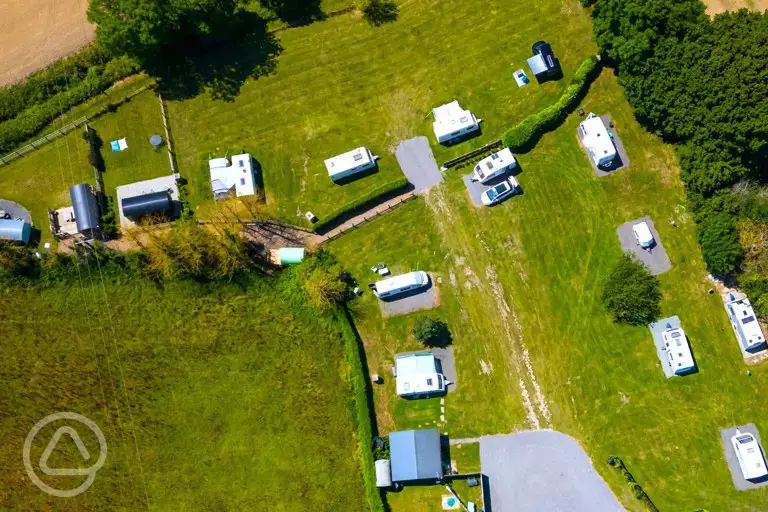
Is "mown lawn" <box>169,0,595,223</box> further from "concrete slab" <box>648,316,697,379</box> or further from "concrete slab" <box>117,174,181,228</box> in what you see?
"concrete slab" <box>648,316,697,379</box>

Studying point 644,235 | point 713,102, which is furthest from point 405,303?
point 713,102

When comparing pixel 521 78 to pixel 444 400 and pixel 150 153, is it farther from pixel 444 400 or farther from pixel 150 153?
pixel 150 153

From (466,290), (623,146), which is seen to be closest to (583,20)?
(623,146)

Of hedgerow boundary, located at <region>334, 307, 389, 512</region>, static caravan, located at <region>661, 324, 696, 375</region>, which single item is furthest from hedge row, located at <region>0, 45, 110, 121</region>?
static caravan, located at <region>661, 324, 696, 375</region>

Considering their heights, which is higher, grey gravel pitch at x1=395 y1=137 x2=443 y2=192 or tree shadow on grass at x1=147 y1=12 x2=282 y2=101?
tree shadow on grass at x1=147 y1=12 x2=282 y2=101

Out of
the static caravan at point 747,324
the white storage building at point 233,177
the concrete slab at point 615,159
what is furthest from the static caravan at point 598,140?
the white storage building at point 233,177

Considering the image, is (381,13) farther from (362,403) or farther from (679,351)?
(679,351)
